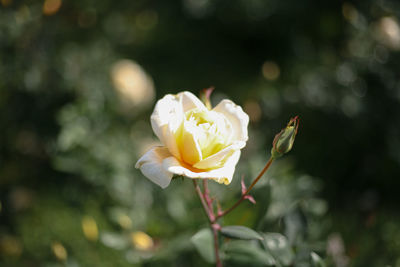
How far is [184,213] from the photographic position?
2.96 ft

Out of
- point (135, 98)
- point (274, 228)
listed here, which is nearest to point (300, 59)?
point (135, 98)

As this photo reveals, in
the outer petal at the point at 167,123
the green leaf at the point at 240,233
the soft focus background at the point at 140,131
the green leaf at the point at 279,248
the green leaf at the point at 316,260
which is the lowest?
the soft focus background at the point at 140,131

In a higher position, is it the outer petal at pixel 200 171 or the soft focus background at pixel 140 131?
the outer petal at pixel 200 171

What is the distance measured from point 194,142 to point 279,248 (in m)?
0.27

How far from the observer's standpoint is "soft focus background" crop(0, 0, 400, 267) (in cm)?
94

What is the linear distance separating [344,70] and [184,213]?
2.48 ft

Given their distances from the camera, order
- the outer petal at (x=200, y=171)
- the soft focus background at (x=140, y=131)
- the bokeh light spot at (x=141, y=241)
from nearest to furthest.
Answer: the outer petal at (x=200, y=171)
the bokeh light spot at (x=141, y=241)
the soft focus background at (x=140, y=131)

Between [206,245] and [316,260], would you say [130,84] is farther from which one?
[316,260]

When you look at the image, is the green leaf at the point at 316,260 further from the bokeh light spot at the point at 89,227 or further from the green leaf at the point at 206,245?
the bokeh light spot at the point at 89,227

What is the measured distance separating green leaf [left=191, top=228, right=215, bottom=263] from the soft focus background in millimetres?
145

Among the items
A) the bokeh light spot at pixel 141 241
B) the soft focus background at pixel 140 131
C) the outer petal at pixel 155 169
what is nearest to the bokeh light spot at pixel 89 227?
the soft focus background at pixel 140 131

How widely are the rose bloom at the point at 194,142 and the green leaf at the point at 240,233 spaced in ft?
0.28

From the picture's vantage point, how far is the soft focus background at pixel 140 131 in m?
0.94

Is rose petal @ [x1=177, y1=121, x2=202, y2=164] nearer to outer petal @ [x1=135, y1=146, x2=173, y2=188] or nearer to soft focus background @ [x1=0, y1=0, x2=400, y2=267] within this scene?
outer petal @ [x1=135, y1=146, x2=173, y2=188]
